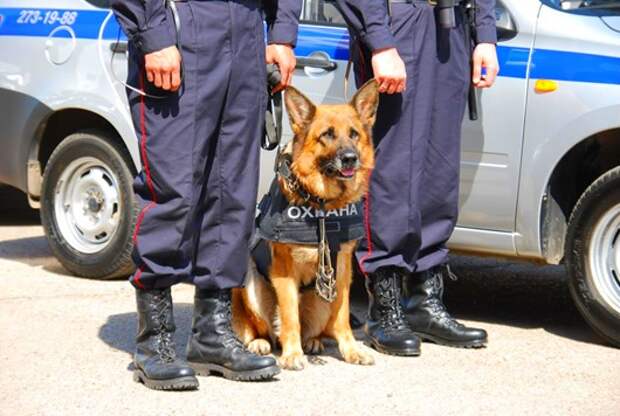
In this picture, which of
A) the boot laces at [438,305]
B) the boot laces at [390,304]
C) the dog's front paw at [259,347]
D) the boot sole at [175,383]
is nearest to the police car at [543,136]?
the boot laces at [438,305]

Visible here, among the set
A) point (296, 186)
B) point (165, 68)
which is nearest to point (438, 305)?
point (296, 186)

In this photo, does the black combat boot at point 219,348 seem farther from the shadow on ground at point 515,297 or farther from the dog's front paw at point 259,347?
the shadow on ground at point 515,297

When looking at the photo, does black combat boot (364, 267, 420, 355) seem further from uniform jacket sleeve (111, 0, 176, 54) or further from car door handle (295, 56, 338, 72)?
uniform jacket sleeve (111, 0, 176, 54)

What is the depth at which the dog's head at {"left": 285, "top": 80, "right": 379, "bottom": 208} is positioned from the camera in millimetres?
4977

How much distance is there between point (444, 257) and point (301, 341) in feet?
2.55

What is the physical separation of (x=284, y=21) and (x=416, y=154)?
0.89m

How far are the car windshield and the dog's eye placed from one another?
4.34 ft

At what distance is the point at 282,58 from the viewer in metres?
4.83

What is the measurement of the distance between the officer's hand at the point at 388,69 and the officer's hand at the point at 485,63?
0.43 metres

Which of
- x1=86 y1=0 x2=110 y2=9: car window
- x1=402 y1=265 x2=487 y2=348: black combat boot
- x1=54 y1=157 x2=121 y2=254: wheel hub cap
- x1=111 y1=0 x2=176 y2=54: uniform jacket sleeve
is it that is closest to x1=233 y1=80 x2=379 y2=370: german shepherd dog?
x1=402 y1=265 x2=487 y2=348: black combat boot

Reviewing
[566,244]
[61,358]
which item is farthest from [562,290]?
[61,358]

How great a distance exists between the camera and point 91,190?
6770 mm

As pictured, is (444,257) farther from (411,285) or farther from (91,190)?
(91,190)

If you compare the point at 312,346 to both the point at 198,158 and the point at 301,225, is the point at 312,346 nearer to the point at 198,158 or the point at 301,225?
the point at 301,225
